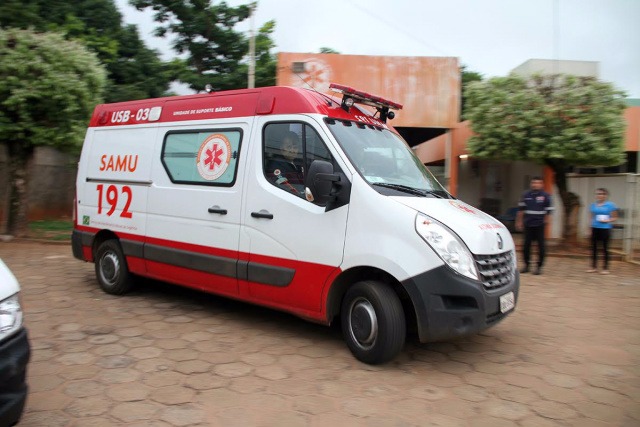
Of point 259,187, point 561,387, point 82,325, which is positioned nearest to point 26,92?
point 82,325

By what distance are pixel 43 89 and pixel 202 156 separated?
607 cm

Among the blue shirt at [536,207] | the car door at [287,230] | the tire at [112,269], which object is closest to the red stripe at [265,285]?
the car door at [287,230]

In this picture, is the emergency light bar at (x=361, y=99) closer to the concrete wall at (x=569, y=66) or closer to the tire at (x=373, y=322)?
the tire at (x=373, y=322)

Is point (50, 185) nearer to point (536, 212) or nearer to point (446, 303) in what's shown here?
point (536, 212)

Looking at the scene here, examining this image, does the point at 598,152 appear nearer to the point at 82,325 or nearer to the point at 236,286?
Answer: the point at 236,286

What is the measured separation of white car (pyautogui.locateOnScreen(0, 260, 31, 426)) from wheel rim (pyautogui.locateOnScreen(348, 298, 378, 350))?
2326 millimetres

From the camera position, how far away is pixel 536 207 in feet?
25.9

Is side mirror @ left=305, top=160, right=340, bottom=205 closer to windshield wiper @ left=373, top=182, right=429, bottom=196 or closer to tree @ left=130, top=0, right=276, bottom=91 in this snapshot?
windshield wiper @ left=373, top=182, right=429, bottom=196

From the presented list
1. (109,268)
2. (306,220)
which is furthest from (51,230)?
(306,220)

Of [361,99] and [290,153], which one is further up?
[361,99]

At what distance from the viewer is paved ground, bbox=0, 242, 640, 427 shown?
124 inches

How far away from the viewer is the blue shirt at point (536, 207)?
786 centimetres

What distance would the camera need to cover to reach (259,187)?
4477 mm

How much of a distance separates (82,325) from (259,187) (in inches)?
89.9
